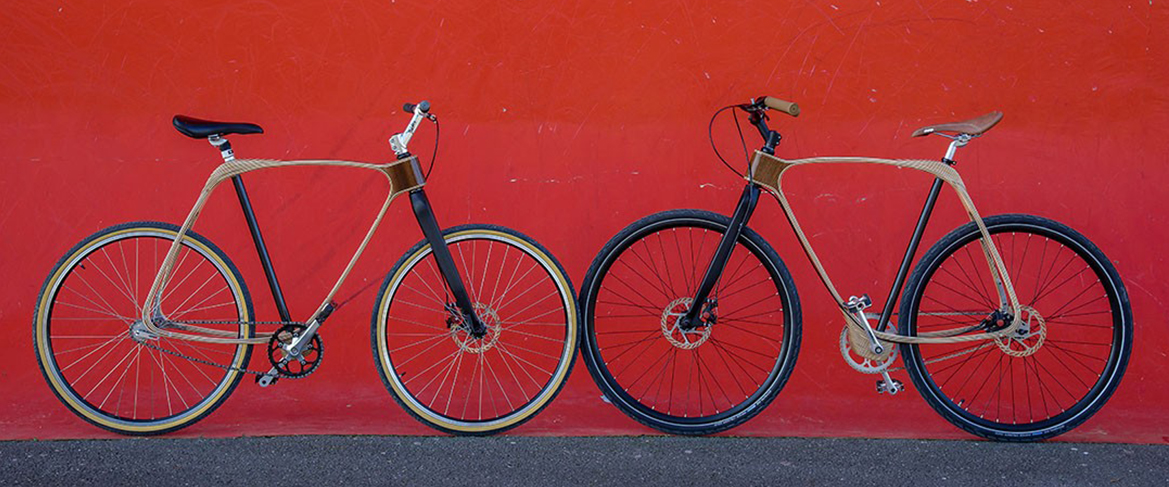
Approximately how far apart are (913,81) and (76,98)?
3.53 m

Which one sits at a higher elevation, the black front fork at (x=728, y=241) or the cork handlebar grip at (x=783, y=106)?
the cork handlebar grip at (x=783, y=106)

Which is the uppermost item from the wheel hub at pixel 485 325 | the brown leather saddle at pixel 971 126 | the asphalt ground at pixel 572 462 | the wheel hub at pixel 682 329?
the brown leather saddle at pixel 971 126

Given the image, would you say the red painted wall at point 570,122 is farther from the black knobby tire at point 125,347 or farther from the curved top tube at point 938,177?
the curved top tube at point 938,177

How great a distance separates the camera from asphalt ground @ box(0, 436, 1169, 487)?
3621mm

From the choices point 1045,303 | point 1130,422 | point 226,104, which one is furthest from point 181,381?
point 1130,422

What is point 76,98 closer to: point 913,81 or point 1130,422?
point 913,81

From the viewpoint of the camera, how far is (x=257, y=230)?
12.9 ft

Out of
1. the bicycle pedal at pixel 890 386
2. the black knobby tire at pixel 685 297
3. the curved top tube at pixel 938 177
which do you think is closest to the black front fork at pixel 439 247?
the black knobby tire at pixel 685 297

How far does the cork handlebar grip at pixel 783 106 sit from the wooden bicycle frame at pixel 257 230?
1311mm

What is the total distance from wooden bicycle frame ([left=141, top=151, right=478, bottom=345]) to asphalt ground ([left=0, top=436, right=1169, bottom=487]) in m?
0.44

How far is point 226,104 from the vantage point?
14.2 ft

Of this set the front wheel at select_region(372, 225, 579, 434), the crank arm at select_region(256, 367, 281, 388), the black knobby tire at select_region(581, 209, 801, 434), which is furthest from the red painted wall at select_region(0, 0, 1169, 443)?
the crank arm at select_region(256, 367, 281, 388)

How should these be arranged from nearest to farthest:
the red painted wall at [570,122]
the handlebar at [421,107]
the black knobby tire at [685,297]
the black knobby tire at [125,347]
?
the handlebar at [421,107] → the black knobby tire at [685,297] → the black knobby tire at [125,347] → the red painted wall at [570,122]

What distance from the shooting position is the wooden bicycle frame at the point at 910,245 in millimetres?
3848
